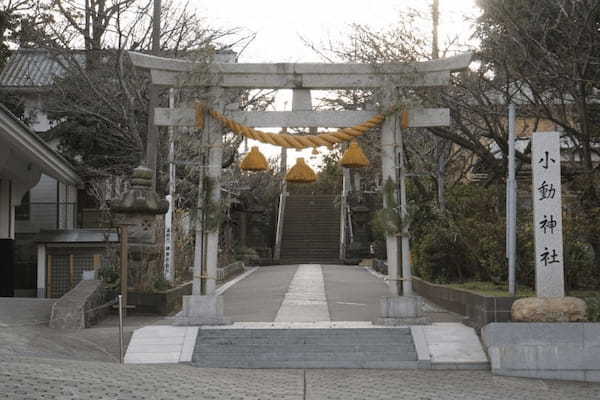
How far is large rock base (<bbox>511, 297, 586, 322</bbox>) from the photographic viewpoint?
1078cm

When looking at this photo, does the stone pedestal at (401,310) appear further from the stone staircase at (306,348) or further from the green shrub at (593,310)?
the green shrub at (593,310)

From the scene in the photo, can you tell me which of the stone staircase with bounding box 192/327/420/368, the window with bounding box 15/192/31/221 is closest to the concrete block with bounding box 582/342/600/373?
the stone staircase with bounding box 192/327/420/368

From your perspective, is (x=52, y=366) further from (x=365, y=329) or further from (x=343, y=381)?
(x=365, y=329)

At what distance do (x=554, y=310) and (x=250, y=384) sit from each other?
4.57 metres

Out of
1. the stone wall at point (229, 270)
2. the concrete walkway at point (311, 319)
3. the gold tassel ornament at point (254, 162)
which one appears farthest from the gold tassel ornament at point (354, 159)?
the stone wall at point (229, 270)

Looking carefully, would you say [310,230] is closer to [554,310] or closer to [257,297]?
[257,297]

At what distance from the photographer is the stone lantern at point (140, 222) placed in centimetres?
1537

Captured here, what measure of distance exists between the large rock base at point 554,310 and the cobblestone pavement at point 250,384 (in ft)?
3.41

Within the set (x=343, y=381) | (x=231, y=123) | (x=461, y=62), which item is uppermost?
(x=461, y=62)

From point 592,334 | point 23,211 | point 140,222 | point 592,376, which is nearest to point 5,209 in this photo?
point 23,211

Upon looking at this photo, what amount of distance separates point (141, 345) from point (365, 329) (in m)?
3.51

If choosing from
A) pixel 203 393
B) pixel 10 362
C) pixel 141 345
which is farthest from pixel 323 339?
pixel 10 362

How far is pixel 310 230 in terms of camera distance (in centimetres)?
3816

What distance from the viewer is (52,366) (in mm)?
8828
